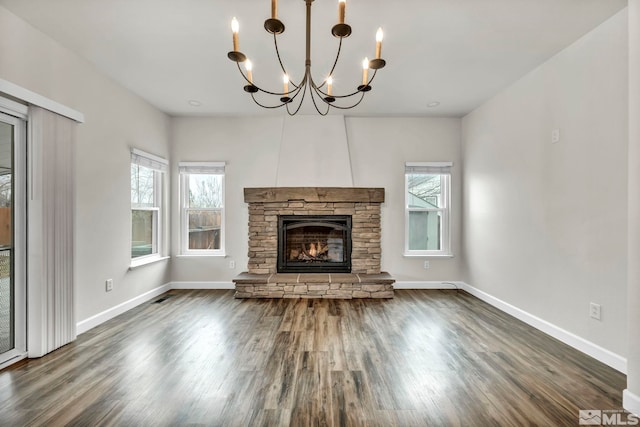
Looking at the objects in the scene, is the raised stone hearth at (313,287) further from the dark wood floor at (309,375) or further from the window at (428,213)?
the window at (428,213)

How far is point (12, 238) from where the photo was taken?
228cm

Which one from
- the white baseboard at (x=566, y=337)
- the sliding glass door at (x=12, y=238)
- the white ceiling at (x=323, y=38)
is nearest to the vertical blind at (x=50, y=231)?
the sliding glass door at (x=12, y=238)

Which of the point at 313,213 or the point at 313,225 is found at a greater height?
the point at 313,213

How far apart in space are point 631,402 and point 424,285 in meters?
2.77

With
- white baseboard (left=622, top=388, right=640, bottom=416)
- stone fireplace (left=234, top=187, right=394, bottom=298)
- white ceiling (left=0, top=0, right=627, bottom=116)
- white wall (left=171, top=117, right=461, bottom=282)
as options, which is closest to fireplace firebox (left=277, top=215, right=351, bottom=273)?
stone fireplace (left=234, top=187, right=394, bottom=298)

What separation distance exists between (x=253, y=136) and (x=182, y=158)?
1.11 meters

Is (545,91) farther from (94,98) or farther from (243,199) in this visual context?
(94,98)

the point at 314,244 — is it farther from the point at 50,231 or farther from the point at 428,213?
the point at 50,231

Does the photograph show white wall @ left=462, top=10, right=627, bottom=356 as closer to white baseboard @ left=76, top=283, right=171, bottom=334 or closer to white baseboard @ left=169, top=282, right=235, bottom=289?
white baseboard @ left=169, top=282, right=235, bottom=289

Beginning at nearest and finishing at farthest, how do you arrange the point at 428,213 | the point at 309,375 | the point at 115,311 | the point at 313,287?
the point at 309,375
the point at 115,311
the point at 313,287
the point at 428,213

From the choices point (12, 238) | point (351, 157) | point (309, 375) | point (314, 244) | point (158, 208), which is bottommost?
point (309, 375)

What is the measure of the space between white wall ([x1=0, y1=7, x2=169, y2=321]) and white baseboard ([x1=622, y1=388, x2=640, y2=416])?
4.19 meters

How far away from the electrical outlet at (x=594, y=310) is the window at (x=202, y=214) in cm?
421

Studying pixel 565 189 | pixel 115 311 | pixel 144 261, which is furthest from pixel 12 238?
pixel 565 189
